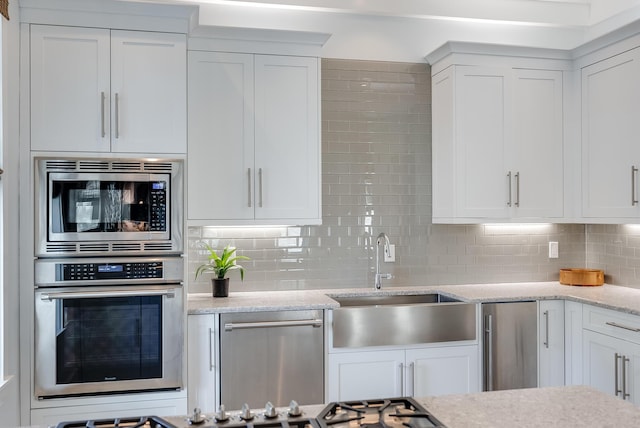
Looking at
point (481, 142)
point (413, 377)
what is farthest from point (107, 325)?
point (481, 142)

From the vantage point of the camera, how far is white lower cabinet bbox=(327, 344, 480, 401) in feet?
10.3

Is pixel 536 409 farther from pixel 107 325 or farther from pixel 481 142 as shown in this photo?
pixel 481 142

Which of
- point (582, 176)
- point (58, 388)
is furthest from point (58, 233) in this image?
point (582, 176)

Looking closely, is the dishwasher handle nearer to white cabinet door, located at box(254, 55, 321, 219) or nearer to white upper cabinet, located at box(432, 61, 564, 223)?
white cabinet door, located at box(254, 55, 321, 219)

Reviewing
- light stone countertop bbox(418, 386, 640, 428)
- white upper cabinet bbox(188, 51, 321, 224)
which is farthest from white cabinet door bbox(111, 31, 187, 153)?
light stone countertop bbox(418, 386, 640, 428)

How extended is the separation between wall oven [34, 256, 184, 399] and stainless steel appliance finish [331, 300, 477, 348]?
0.92 m

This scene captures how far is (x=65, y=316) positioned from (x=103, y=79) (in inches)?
48.9

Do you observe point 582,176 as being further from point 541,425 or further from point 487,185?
point 541,425

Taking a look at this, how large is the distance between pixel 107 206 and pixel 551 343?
8.91 feet

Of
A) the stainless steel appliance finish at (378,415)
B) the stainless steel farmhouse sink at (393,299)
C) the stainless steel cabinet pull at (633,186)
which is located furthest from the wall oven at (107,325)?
the stainless steel cabinet pull at (633,186)

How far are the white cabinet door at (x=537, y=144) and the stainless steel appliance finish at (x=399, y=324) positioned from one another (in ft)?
3.01

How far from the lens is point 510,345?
3.39 metres

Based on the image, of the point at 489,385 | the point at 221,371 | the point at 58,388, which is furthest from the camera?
the point at 489,385

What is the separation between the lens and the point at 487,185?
12.1 ft
